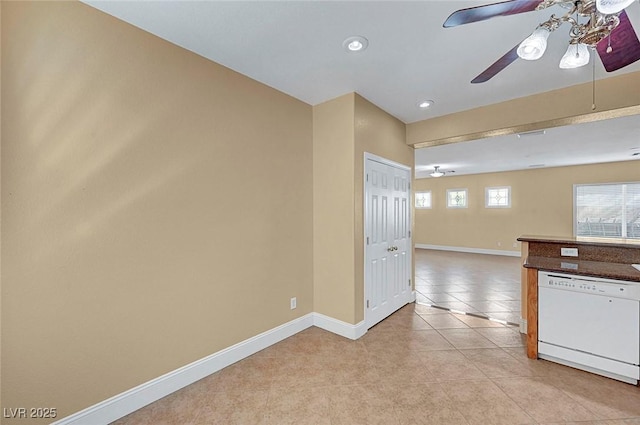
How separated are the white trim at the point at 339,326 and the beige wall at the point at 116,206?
29.7 inches

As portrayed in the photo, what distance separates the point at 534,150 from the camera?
537cm

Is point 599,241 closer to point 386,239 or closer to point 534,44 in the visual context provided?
point 386,239

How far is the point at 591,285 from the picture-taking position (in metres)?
2.18

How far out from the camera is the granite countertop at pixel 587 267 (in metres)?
2.08

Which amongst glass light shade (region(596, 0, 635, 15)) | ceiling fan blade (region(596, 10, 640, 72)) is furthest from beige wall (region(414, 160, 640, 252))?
glass light shade (region(596, 0, 635, 15))

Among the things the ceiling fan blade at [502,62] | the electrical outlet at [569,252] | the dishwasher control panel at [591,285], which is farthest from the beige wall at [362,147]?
the electrical outlet at [569,252]

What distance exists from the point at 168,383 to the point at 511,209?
932cm

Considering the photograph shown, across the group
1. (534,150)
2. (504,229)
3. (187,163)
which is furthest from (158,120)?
(504,229)

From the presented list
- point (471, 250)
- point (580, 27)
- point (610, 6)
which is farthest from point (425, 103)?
point (471, 250)

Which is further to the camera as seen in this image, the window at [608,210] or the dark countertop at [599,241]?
the window at [608,210]

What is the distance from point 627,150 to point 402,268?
226 inches

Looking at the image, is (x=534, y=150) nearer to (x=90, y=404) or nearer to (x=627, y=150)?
(x=627, y=150)

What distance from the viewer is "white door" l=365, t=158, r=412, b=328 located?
10.2ft

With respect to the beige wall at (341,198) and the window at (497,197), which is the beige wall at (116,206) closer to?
the beige wall at (341,198)
